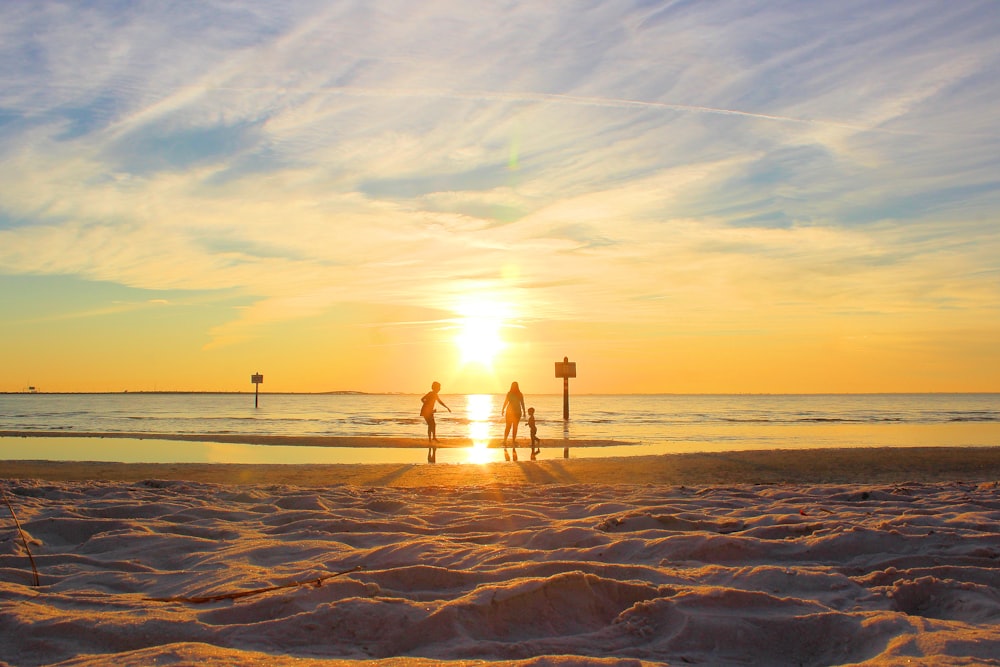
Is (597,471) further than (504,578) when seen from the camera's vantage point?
Yes

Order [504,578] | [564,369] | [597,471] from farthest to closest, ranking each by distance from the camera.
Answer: [564,369]
[597,471]
[504,578]

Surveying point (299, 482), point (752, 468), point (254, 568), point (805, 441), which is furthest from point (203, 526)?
point (805, 441)

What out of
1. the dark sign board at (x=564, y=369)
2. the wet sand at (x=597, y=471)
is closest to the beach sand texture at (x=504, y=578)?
the wet sand at (x=597, y=471)

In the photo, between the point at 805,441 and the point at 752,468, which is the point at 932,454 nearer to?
the point at 752,468

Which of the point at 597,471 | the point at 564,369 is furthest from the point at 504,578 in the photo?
the point at 564,369

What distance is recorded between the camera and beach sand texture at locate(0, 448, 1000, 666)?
2844mm

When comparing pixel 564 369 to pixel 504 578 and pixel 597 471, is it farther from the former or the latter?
pixel 504 578

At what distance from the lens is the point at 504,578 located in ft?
12.3

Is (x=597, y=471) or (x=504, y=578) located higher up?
(x=504, y=578)

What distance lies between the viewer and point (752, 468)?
12.4 meters

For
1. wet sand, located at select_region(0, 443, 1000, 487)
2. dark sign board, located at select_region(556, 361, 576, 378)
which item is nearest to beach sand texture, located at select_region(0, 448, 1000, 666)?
wet sand, located at select_region(0, 443, 1000, 487)

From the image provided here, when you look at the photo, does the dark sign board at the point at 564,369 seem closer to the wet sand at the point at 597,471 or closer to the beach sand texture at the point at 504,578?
the wet sand at the point at 597,471

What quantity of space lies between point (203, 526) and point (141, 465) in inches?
344

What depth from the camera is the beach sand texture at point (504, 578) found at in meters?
2.84
